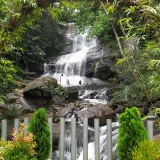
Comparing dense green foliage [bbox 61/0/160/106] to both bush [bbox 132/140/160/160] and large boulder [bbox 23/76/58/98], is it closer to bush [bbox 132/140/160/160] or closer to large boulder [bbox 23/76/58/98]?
bush [bbox 132/140/160/160]

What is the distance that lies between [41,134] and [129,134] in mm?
1003

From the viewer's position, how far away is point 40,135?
2.68 metres

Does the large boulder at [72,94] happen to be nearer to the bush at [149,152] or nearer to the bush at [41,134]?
the bush at [41,134]

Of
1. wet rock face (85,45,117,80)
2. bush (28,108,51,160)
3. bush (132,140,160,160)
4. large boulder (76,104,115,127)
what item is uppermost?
wet rock face (85,45,117,80)

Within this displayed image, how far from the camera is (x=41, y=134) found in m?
2.69

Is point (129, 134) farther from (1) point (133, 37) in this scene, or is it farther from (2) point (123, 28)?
(1) point (133, 37)

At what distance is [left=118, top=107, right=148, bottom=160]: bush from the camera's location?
2502mm

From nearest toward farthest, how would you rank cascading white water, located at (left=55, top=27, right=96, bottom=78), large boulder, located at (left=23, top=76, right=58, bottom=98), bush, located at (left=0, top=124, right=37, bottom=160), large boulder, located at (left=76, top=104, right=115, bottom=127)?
bush, located at (left=0, top=124, right=37, bottom=160)
large boulder, located at (left=76, top=104, right=115, bottom=127)
large boulder, located at (left=23, top=76, right=58, bottom=98)
cascading white water, located at (left=55, top=27, right=96, bottom=78)

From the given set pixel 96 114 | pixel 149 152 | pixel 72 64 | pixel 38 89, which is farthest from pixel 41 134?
pixel 72 64

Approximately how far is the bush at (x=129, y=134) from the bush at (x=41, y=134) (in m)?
0.83

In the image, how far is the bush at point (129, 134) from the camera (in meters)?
2.50

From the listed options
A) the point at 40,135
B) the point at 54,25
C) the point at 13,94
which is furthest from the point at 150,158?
the point at 54,25

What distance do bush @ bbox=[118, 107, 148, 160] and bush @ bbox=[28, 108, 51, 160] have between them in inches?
32.9

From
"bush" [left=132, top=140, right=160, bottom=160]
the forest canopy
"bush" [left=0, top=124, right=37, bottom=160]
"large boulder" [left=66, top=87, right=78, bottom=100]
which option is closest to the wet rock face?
"large boulder" [left=66, top=87, right=78, bottom=100]
